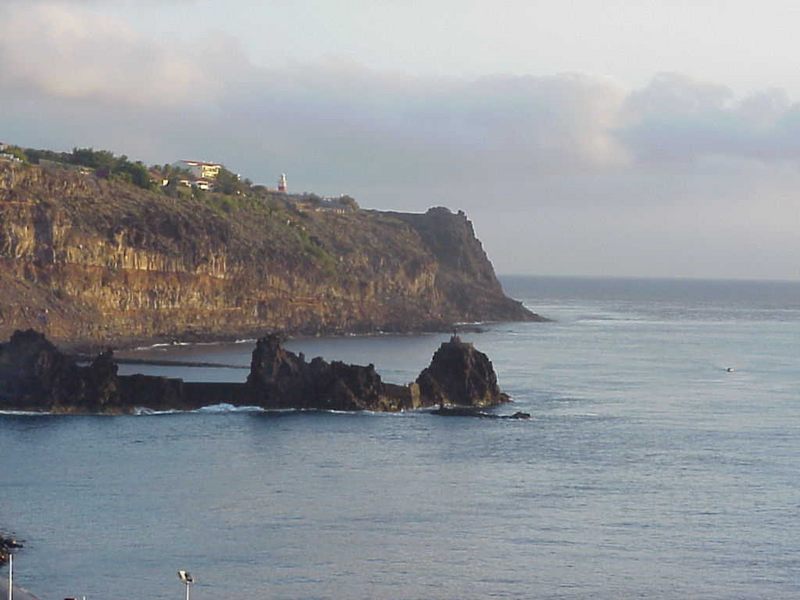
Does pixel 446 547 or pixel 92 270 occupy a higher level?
pixel 92 270

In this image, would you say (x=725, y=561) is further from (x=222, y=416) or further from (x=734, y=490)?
(x=222, y=416)

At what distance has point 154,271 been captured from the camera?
146 meters

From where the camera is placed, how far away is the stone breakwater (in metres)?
82.2

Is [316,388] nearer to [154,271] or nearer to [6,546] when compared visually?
[6,546]

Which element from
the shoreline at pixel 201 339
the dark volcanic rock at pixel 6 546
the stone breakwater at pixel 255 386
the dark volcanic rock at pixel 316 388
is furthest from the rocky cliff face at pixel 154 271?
the dark volcanic rock at pixel 6 546

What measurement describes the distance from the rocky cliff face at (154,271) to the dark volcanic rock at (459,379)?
43386mm

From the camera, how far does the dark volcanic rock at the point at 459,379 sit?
3460 inches

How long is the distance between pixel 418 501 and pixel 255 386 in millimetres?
29525

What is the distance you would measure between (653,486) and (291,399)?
95.1ft

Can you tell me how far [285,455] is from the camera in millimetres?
69000

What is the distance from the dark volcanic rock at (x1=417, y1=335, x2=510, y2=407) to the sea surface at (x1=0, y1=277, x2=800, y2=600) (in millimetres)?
2973

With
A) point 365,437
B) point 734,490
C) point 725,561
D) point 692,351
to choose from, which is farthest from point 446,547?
point 692,351

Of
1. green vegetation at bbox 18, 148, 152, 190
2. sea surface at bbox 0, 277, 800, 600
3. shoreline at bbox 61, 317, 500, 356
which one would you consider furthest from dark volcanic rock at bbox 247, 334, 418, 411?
green vegetation at bbox 18, 148, 152, 190

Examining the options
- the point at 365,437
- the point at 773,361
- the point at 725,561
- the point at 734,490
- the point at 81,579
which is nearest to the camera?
the point at 81,579
